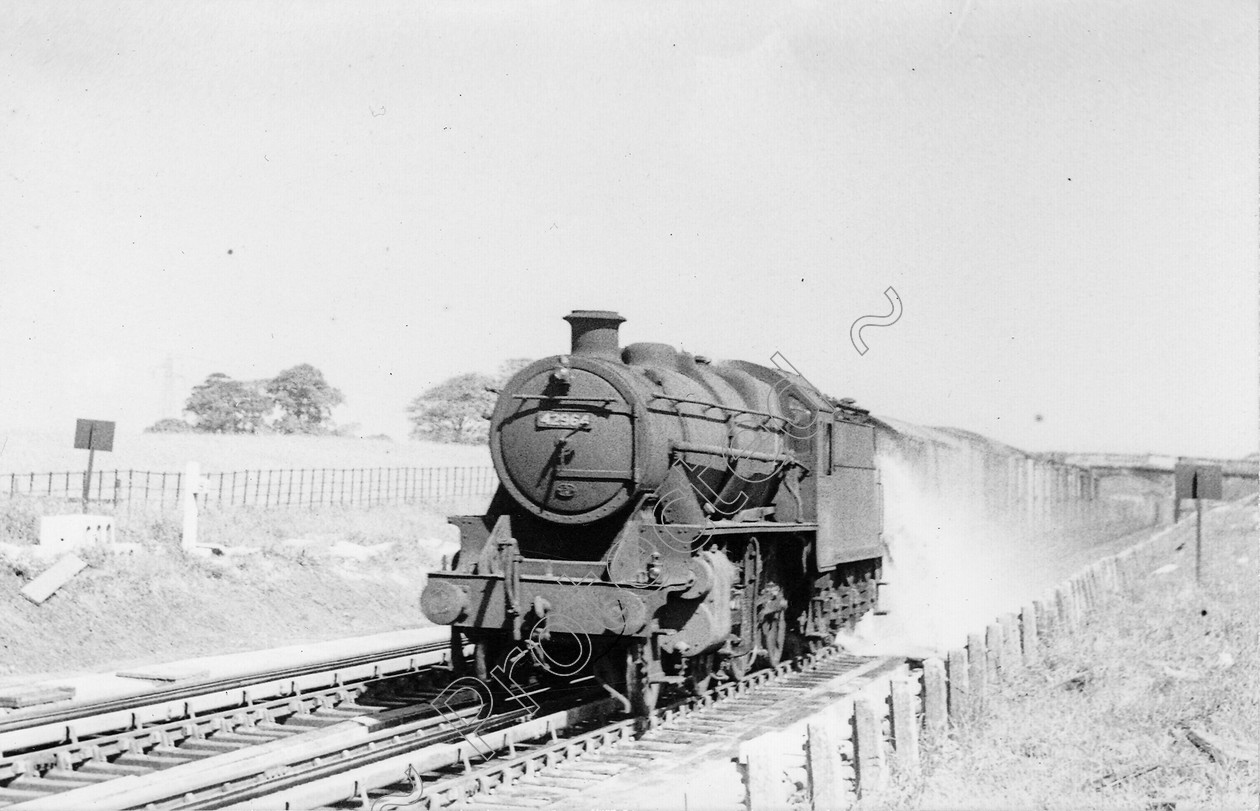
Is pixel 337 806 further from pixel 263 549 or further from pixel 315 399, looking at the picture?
pixel 315 399

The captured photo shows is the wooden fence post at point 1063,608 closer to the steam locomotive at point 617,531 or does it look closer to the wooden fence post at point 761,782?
the steam locomotive at point 617,531

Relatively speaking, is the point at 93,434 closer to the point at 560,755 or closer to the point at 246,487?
the point at 246,487

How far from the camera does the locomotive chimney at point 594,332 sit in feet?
34.5

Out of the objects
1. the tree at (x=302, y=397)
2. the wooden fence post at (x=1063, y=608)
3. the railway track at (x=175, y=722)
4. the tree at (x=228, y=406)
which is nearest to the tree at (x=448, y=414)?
the tree at (x=302, y=397)

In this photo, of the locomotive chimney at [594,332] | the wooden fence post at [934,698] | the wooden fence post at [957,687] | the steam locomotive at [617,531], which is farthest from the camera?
the locomotive chimney at [594,332]

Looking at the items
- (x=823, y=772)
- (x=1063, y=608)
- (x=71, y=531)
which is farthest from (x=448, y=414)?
(x=823, y=772)

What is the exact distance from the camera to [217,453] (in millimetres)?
40906

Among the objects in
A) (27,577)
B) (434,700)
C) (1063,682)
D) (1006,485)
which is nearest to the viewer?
(434,700)

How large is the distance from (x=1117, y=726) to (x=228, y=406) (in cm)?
5573

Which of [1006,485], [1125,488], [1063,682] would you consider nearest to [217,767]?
[1063,682]

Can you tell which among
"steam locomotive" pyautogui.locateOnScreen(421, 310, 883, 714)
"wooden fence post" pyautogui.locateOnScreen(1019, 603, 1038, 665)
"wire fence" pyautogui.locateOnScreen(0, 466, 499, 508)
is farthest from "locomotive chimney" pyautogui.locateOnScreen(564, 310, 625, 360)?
"wire fence" pyautogui.locateOnScreen(0, 466, 499, 508)

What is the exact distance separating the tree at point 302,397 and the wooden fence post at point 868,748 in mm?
55275

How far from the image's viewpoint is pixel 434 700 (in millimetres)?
10375

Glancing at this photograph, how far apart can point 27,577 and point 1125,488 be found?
68272 millimetres
